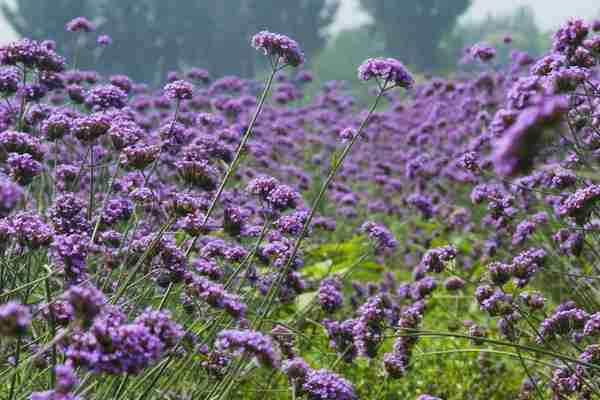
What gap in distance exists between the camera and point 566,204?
2.96m

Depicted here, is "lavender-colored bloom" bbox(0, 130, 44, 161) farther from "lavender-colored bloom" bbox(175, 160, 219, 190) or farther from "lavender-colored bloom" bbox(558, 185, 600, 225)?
"lavender-colored bloom" bbox(558, 185, 600, 225)

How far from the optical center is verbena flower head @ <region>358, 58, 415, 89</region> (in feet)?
11.0

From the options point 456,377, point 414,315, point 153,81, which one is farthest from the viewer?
point 153,81

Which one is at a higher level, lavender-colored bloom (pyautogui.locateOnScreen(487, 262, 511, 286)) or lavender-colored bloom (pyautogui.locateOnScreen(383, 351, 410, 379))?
lavender-colored bloom (pyautogui.locateOnScreen(487, 262, 511, 286))

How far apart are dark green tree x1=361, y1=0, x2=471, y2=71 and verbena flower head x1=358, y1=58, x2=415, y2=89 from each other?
42748mm

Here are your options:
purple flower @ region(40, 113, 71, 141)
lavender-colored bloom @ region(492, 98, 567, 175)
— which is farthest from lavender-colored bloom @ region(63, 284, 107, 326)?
purple flower @ region(40, 113, 71, 141)

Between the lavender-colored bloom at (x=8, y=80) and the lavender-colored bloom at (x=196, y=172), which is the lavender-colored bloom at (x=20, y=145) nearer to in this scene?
the lavender-colored bloom at (x=196, y=172)

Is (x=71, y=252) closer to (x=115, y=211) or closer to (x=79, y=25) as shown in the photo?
(x=115, y=211)

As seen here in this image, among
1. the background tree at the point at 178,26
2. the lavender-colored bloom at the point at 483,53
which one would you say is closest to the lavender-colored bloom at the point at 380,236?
the lavender-colored bloom at the point at 483,53

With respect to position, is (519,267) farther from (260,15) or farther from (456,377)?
(260,15)

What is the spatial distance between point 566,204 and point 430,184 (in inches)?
238

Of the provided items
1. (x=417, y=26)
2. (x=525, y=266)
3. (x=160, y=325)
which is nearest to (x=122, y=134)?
(x=160, y=325)

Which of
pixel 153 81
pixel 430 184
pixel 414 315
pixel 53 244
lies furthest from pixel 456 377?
pixel 153 81

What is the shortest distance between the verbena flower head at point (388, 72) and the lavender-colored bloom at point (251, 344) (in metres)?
1.70
